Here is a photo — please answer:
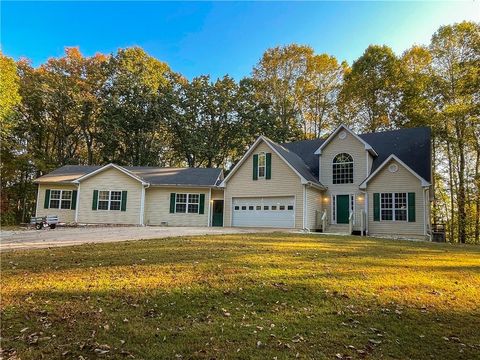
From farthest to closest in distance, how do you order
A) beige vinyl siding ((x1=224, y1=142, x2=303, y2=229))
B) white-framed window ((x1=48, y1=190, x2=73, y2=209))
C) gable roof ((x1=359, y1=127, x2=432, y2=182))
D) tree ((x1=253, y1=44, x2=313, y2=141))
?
1. tree ((x1=253, y1=44, x2=313, y2=141))
2. white-framed window ((x1=48, y1=190, x2=73, y2=209))
3. beige vinyl siding ((x1=224, y1=142, x2=303, y2=229))
4. gable roof ((x1=359, y1=127, x2=432, y2=182))

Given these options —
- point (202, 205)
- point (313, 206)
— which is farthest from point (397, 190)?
point (202, 205)

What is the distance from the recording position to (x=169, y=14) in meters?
14.9

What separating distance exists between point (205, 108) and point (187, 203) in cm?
1504

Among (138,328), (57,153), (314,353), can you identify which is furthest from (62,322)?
(57,153)

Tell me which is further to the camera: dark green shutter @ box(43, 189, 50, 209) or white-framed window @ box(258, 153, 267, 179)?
dark green shutter @ box(43, 189, 50, 209)

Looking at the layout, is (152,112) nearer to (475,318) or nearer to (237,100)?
(237,100)

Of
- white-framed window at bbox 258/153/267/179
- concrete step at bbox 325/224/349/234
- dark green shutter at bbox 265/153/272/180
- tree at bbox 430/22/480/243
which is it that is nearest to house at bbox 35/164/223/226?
white-framed window at bbox 258/153/267/179

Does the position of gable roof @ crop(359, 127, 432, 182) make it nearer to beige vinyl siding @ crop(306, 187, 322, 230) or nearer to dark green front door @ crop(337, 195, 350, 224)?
dark green front door @ crop(337, 195, 350, 224)

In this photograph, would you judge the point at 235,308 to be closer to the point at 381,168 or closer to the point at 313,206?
the point at 313,206

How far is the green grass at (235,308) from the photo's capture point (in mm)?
3951

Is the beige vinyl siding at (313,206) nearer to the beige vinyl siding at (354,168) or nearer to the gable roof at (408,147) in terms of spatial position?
the beige vinyl siding at (354,168)

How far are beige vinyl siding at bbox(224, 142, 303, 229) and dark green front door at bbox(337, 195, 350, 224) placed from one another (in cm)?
303

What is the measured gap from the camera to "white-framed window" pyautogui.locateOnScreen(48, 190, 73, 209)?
2386 centimetres

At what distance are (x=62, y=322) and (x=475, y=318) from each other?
6.01 m
